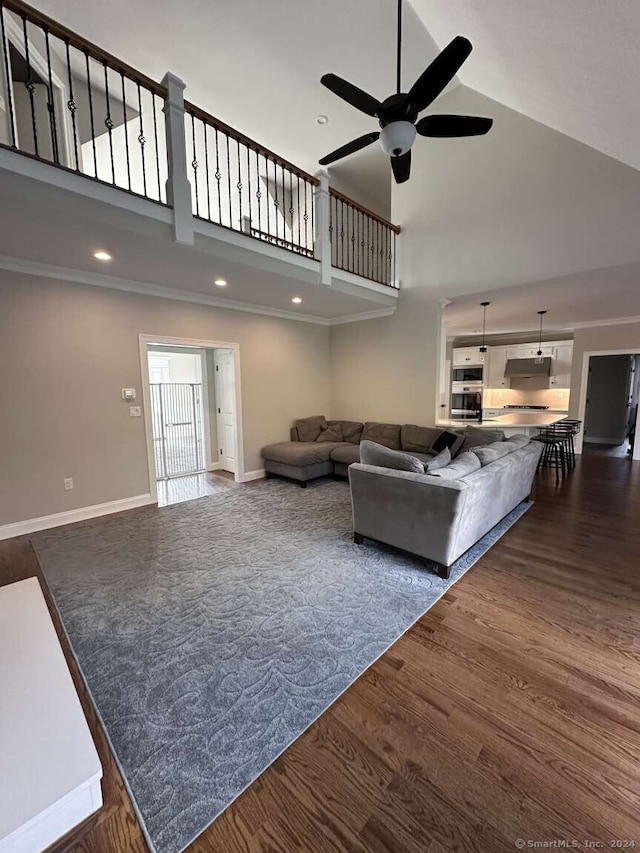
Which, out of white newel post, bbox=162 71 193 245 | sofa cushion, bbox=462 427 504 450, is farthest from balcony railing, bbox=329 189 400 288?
white newel post, bbox=162 71 193 245

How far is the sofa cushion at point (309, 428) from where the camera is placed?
622 cm

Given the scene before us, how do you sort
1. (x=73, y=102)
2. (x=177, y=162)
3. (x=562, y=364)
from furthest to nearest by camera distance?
1. (x=562, y=364)
2. (x=177, y=162)
3. (x=73, y=102)

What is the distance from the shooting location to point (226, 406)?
6.00 m

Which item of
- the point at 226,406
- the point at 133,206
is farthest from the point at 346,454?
the point at 133,206

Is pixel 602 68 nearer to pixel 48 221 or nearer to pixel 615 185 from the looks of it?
pixel 615 185

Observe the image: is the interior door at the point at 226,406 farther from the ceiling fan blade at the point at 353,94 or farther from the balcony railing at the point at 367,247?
the ceiling fan blade at the point at 353,94

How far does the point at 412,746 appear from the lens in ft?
4.88

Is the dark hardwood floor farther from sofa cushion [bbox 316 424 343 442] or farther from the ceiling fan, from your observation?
sofa cushion [bbox 316 424 343 442]

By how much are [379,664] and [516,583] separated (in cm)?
140

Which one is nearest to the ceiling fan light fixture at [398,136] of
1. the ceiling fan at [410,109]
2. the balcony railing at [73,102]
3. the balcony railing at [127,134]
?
the ceiling fan at [410,109]

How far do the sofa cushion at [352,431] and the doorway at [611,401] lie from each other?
237 inches

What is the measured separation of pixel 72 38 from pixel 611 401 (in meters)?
11.4

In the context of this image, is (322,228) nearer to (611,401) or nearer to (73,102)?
(73,102)

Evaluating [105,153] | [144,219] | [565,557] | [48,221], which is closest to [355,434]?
[565,557]
